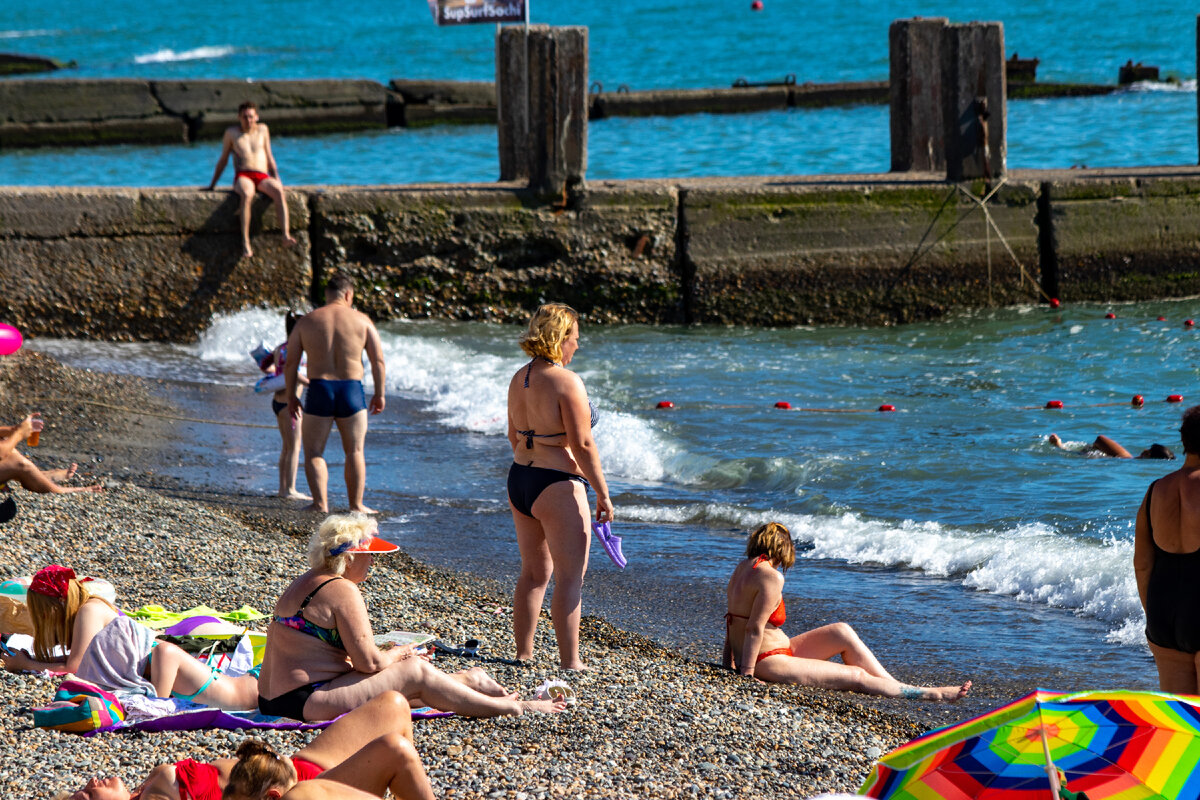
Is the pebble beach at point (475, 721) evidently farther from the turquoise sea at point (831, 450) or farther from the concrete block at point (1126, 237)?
the concrete block at point (1126, 237)

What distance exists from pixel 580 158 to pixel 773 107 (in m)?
19.7

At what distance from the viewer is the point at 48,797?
3842 mm

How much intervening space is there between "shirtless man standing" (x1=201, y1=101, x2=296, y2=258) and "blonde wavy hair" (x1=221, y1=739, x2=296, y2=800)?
10.1 m

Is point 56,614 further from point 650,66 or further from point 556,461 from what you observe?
point 650,66

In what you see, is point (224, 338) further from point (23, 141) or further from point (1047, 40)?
point (1047, 40)

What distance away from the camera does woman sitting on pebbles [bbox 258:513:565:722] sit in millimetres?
4469

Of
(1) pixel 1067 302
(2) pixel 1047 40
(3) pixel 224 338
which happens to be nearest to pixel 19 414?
(3) pixel 224 338

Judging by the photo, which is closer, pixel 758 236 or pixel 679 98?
pixel 758 236

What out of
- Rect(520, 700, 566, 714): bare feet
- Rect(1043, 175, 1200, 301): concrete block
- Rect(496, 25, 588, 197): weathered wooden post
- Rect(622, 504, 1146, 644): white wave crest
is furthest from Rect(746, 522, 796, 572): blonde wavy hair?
Rect(1043, 175, 1200, 301): concrete block

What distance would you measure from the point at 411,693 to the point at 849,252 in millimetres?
10082

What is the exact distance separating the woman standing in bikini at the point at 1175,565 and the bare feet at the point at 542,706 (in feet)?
6.78

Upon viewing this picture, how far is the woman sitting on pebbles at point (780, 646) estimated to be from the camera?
5430mm

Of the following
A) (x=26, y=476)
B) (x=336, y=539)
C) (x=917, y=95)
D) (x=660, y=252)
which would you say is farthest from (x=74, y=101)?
(x=336, y=539)

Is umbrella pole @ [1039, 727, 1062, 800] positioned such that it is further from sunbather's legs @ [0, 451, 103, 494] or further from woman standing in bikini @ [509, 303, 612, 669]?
sunbather's legs @ [0, 451, 103, 494]
